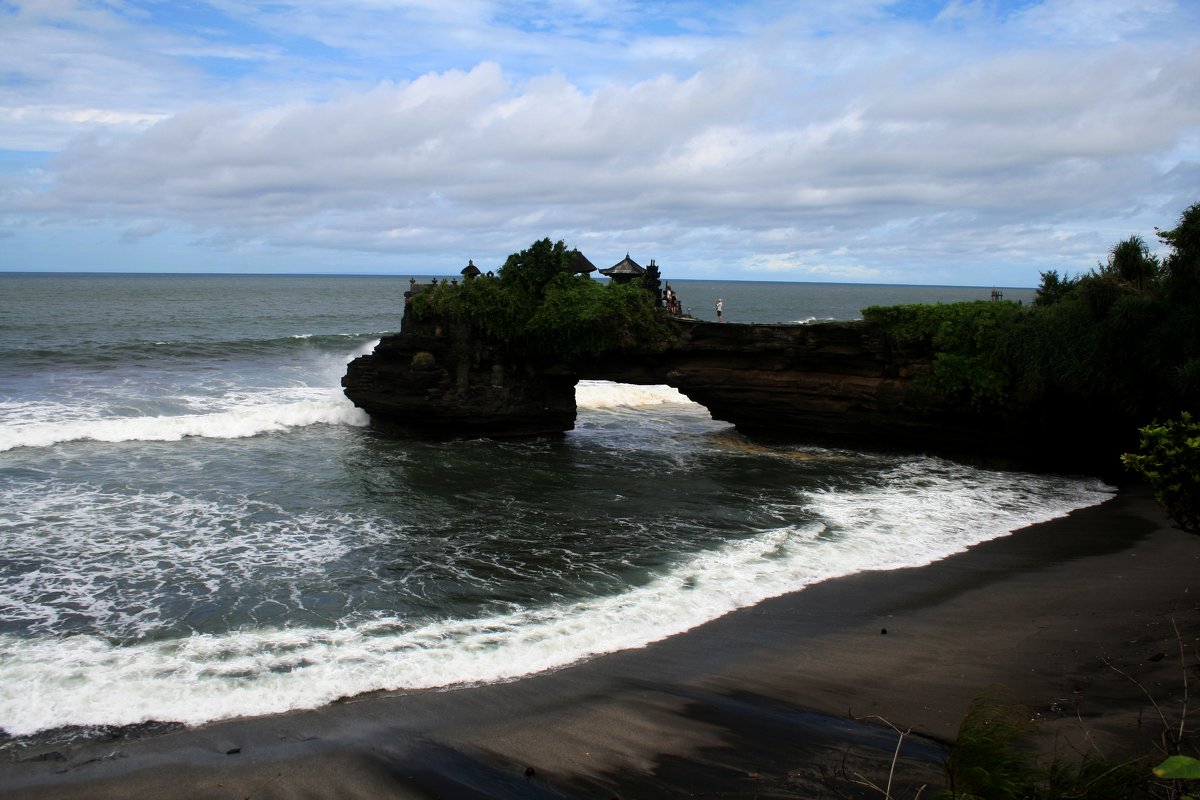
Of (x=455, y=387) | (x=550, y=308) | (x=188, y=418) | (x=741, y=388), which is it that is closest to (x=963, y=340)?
(x=741, y=388)

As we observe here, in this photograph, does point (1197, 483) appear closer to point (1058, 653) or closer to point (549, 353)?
point (1058, 653)

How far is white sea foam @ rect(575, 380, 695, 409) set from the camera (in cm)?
3172

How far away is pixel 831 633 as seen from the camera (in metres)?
10.6

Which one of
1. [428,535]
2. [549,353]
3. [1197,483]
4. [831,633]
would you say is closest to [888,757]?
[831,633]

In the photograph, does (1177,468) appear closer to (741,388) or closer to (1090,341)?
(1090,341)

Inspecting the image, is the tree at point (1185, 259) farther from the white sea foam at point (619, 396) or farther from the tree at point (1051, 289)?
the white sea foam at point (619, 396)

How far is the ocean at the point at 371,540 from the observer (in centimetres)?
943

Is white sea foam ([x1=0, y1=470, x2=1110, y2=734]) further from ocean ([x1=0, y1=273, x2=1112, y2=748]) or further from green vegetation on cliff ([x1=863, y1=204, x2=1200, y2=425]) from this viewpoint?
green vegetation on cliff ([x1=863, y1=204, x2=1200, y2=425])

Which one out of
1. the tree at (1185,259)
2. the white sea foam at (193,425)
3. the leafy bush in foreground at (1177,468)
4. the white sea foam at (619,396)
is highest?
the tree at (1185,259)

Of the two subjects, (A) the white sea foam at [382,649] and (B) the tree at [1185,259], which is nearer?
(A) the white sea foam at [382,649]

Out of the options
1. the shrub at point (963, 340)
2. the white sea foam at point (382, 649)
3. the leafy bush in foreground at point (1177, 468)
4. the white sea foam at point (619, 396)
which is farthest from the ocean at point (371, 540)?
the leafy bush in foreground at point (1177, 468)

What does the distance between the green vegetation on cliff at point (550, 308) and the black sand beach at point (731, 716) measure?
12063mm

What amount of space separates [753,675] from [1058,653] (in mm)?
3535

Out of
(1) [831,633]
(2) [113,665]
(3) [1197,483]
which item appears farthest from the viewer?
(1) [831,633]
